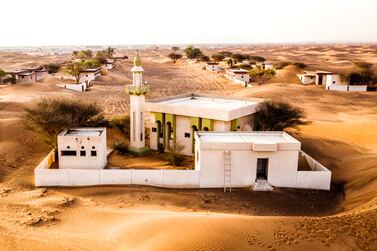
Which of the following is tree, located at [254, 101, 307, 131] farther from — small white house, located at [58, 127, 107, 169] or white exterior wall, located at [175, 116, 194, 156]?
small white house, located at [58, 127, 107, 169]

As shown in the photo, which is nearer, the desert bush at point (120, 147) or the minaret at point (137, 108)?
the minaret at point (137, 108)

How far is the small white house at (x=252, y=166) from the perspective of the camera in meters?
20.0

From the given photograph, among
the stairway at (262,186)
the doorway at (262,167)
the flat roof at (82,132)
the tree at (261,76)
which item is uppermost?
the tree at (261,76)

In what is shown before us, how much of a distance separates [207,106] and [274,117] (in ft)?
16.0

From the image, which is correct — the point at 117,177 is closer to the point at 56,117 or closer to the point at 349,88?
the point at 56,117

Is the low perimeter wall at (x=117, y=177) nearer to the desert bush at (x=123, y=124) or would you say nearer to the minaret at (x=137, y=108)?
the minaret at (x=137, y=108)

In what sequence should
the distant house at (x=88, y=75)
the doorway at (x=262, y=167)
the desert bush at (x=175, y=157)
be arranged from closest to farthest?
the doorway at (x=262, y=167) < the desert bush at (x=175, y=157) < the distant house at (x=88, y=75)

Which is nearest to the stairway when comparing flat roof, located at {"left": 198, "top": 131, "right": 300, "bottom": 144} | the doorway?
the doorway

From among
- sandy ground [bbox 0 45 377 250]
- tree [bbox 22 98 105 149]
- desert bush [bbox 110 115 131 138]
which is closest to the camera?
sandy ground [bbox 0 45 377 250]

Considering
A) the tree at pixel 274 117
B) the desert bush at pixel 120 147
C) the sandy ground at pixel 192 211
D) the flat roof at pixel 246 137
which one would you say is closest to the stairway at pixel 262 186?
the sandy ground at pixel 192 211

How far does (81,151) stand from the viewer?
2183 centimetres

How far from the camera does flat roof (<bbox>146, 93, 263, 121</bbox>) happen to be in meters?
24.6

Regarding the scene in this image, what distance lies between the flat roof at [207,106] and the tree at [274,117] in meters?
0.63

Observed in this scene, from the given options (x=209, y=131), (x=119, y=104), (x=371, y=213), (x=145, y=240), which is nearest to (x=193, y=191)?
(x=209, y=131)
